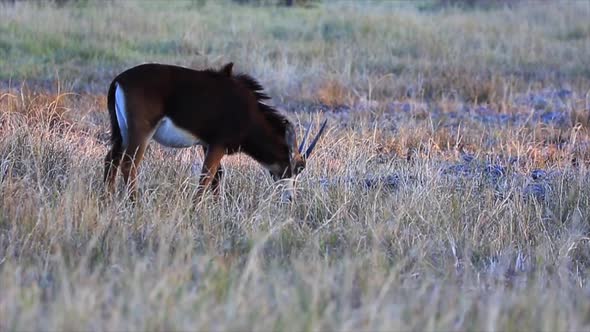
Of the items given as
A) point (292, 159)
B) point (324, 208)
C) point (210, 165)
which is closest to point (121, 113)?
point (210, 165)

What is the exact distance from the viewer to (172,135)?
812 centimetres

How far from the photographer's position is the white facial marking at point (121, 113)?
781 cm

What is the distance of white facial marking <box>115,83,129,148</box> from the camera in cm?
781

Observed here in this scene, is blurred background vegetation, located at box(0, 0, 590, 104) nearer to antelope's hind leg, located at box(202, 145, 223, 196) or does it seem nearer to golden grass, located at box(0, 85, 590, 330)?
golden grass, located at box(0, 85, 590, 330)

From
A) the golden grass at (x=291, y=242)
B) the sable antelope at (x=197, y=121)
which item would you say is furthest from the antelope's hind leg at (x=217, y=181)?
the golden grass at (x=291, y=242)

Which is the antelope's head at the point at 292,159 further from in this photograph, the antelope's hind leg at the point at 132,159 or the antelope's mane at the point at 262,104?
the antelope's hind leg at the point at 132,159

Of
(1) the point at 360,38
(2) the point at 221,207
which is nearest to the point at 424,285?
(2) the point at 221,207

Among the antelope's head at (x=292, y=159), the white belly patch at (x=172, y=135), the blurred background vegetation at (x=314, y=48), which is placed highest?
the white belly patch at (x=172, y=135)

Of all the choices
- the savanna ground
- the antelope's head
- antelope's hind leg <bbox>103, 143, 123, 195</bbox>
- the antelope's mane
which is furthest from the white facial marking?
the antelope's head

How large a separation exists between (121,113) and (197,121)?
2.00ft

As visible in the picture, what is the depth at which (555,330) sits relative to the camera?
4449mm

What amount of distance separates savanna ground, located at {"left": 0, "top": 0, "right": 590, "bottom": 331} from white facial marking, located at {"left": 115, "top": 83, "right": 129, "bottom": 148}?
0.41 metres

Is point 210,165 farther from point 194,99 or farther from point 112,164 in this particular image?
point 112,164

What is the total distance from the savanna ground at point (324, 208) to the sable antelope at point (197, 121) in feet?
0.81
